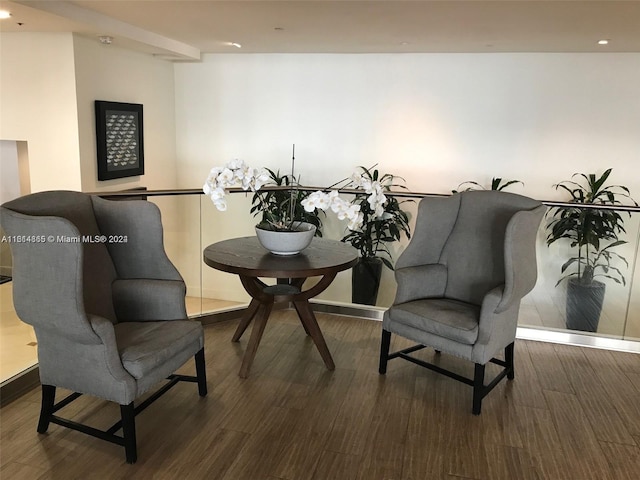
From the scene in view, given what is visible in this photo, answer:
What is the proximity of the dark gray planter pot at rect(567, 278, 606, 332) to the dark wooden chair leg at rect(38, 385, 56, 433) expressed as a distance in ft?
11.4

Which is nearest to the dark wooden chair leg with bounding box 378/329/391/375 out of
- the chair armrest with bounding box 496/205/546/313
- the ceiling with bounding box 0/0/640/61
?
the chair armrest with bounding box 496/205/546/313

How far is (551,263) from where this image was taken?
400 centimetres

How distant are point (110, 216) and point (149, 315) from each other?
580mm

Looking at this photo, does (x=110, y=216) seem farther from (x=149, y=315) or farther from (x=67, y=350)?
(x=67, y=350)

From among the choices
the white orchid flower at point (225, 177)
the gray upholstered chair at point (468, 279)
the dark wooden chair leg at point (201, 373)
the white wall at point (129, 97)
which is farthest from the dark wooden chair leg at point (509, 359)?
the white wall at point (129, 97)

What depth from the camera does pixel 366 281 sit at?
439 cm

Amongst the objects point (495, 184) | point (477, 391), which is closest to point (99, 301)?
point (477, 391)

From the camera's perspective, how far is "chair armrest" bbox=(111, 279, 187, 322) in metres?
2.81

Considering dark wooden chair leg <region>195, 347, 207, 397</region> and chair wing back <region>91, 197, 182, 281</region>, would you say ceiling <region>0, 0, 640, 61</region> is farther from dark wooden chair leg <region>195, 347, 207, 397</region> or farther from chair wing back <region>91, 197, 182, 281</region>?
dark wooden chair leg <region>195, 347, 207, 397</region>

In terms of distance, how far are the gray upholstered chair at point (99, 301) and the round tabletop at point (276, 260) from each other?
1.05 feet

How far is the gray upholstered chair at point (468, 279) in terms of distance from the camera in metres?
2.85

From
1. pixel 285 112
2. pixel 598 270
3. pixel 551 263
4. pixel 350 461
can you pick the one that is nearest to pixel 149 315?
pixel 350 461

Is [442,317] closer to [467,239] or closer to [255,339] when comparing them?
[467,239]

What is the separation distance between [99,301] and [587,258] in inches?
134
